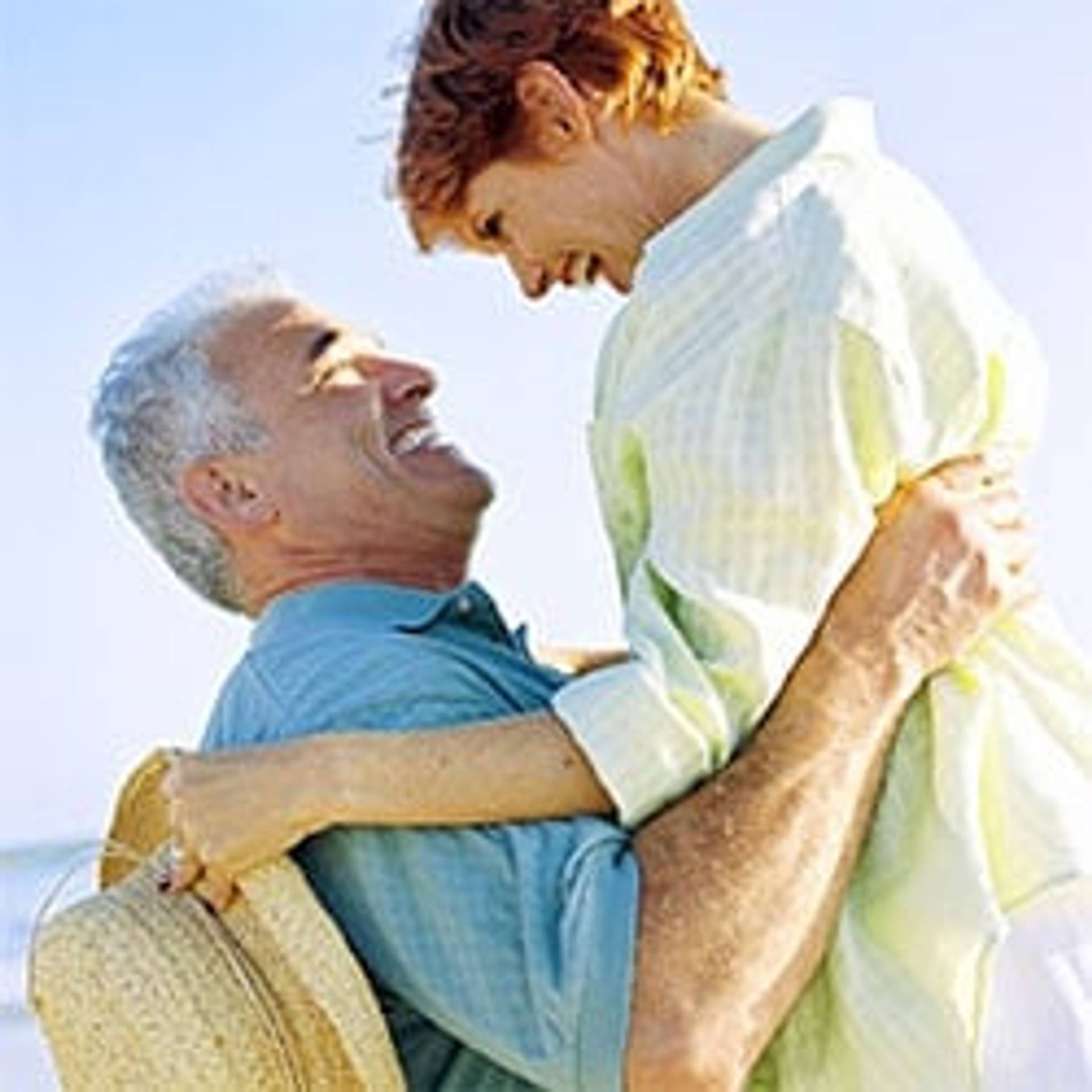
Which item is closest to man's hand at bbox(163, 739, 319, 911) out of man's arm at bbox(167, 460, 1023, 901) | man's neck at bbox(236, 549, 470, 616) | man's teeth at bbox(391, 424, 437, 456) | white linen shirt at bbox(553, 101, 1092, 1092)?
man's arm at bbox(167, 460, 1023, 901)

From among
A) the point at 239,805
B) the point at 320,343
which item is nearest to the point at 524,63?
the point at 320,343

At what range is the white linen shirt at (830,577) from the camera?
2430 millimetres

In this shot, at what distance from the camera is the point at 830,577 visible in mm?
2463

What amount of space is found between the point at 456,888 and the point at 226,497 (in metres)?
0.63

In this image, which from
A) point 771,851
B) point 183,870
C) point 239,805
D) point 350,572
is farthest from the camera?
point 350,572

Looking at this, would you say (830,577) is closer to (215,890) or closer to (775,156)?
(775,156)

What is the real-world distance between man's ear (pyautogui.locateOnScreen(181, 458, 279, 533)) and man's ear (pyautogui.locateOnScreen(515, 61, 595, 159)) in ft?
1.62

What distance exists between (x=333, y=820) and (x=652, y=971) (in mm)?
291

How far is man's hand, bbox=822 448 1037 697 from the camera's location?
2.50 meters

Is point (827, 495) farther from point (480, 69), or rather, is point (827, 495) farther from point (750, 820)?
point (480, 69)

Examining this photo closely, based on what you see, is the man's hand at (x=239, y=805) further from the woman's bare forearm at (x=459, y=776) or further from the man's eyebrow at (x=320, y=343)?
the man's eyebrow at (x=320, y=343)

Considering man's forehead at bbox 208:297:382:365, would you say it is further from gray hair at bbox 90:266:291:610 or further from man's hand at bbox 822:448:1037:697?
man's hand at bbox 822:448:1037:697

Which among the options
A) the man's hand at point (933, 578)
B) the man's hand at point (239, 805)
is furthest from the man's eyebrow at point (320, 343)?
the man's hand at point (933, 578)

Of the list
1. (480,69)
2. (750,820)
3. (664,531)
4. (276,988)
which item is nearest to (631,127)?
(480,69)
